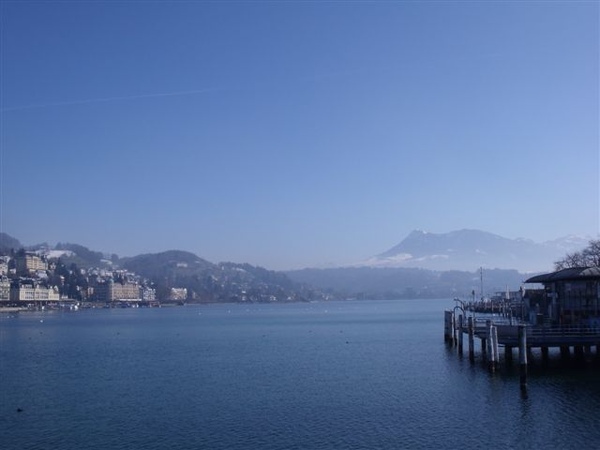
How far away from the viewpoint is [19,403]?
136 ft

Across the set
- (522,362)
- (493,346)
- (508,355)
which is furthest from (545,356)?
(522,362)

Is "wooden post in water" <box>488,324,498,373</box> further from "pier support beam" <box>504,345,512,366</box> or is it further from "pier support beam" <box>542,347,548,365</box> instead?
"pier support beam" <box>542,347,548,365</box>

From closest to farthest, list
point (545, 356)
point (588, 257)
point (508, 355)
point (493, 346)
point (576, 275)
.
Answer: point (493, 346), point (508, 355), point (545, 356), point (576, 275), point (588, 257)

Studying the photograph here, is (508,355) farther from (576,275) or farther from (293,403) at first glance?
(293,403)

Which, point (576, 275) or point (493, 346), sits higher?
point (576, 275)

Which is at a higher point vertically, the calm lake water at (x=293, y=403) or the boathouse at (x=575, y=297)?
the boathouse at (x=575, y=297)

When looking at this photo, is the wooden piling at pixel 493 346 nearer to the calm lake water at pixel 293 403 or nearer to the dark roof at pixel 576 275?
the calm lake water at pixel 293 403

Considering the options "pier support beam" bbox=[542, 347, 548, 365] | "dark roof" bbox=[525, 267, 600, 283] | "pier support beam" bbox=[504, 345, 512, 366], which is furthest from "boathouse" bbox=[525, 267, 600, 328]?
"pier support beam" bbox=[504, 345, 512, 366]

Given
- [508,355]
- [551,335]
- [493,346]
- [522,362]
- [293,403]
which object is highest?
[551,335]

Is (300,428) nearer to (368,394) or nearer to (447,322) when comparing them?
(368,394)

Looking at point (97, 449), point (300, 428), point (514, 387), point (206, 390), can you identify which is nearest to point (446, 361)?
point (514, 387)

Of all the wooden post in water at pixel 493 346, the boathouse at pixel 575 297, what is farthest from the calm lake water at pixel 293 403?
the boathouse at pixel 575 297

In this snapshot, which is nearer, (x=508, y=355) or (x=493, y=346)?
(x=493, y=346)

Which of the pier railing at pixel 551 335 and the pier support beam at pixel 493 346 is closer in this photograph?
the pier support beam at pixel 493 346
